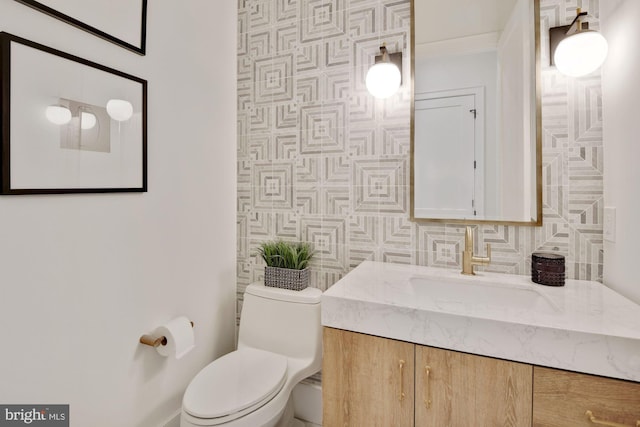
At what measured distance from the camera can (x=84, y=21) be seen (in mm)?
1146

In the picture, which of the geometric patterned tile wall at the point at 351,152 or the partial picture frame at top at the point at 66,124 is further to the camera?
the geometric patterned tile wall at the point at 351,152

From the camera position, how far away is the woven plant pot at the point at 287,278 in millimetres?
1644

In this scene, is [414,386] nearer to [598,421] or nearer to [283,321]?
[598,421]

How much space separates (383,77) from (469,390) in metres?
1.26

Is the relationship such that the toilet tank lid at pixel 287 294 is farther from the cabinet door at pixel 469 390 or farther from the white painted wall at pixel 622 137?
the white painted wall at pixel 622 137

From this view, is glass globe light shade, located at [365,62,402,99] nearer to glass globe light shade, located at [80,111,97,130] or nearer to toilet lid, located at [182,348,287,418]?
glass globe light shade, located at [80,111,97,130]

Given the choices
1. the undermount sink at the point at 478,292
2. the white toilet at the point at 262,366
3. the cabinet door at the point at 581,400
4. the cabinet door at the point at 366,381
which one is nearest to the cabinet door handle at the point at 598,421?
the cabinet door at the point at 581,400

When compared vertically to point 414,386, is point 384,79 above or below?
above

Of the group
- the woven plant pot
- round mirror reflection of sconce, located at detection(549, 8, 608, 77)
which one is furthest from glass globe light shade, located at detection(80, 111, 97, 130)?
round mirror reflection of sconce, located at detection(549, 8, 608, 77)

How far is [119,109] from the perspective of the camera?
49.9 inches

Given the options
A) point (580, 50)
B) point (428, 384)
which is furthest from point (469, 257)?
point (580, 50)

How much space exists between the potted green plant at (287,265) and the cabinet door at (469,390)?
0.77m

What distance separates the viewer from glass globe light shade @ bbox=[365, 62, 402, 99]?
1.48m

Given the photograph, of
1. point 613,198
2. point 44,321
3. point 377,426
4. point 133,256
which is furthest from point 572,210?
point 44,321
